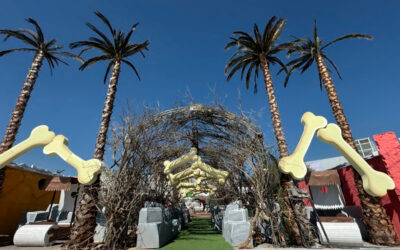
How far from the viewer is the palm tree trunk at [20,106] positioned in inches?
335

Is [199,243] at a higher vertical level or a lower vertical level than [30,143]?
lower

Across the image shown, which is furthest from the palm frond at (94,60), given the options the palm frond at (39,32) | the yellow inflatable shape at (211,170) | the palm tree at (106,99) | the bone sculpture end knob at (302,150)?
the bone sculpture end knob at (302,150)

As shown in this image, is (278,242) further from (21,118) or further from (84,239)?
(21,118)

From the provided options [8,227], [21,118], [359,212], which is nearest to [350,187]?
[359,212]

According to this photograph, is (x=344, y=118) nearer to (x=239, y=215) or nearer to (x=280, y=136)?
(x=280, y=136)

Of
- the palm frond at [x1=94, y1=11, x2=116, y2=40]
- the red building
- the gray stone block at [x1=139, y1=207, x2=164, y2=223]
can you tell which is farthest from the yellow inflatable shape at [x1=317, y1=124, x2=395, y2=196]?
the palm frond at [x1=94, y1=11, x2=116, y2=40]

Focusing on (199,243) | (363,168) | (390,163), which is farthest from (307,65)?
(199,243)

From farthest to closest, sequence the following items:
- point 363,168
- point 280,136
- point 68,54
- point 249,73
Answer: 1. point 249,73
2. point 68,54
3. point 280,136
4. point 363,168

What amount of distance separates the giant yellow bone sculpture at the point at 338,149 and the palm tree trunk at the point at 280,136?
3229 millimetres

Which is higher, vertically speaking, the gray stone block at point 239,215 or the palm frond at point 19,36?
the palm frond at point 19,36

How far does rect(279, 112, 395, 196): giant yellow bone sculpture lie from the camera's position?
4.26m

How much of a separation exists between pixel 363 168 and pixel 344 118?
5.24 meters

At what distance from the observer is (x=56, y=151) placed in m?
5.35

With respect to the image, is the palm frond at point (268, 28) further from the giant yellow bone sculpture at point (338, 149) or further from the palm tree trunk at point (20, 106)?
the palm tree trunk at point (20, 106)
